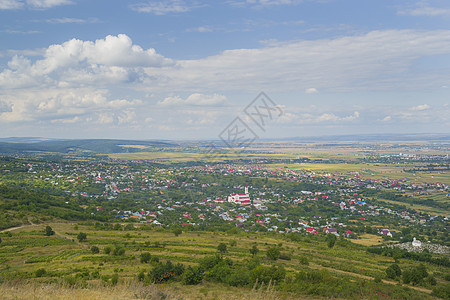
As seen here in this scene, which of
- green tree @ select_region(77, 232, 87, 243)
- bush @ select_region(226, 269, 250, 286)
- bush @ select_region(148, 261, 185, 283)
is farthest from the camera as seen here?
green tree @ select_region(77, 232, 87, 243)

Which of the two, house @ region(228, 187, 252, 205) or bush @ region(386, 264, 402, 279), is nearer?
bush @ region(386, 264, 402, 279)

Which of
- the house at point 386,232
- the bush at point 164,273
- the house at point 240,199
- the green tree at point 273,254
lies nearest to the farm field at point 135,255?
A: the green tree at point 273,254

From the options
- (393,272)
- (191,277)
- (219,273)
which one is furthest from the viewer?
(393,272)

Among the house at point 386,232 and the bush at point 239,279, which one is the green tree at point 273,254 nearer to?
the bush at point 239,279

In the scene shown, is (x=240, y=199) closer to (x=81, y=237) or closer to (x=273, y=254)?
(x=81, y=237)

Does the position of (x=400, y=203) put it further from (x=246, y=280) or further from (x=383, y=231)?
(x=246, y=280)

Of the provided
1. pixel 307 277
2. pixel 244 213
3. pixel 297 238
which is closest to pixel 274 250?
pixel 307 277

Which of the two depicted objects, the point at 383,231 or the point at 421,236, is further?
Result: the point at 383,231

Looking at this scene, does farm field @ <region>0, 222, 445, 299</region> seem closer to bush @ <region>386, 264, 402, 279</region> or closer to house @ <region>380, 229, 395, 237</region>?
bush @ <region>386, 264, 402, 279</region>

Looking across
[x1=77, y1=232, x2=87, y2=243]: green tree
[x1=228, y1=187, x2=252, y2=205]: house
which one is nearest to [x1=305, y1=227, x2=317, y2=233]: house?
[x1=228, y1=187, x2=252, y2=205]: house

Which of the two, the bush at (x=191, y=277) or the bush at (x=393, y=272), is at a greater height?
the bush at (x=191, y=277)

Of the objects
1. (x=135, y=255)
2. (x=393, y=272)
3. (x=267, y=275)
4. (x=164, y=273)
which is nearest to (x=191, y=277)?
(x=164, y=273)
